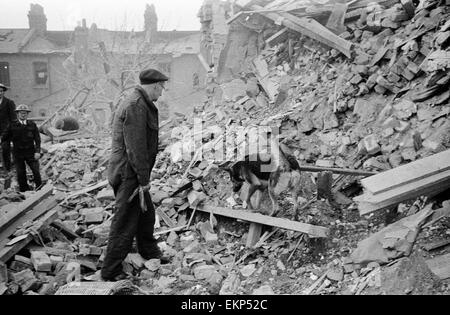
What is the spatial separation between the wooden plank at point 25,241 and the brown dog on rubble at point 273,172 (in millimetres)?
2588

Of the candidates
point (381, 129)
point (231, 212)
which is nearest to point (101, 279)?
point (231, 212)

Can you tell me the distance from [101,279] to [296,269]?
2.18 m

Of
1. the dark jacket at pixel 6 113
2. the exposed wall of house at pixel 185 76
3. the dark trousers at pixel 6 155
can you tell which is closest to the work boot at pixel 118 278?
the dark jacket at pixel 6 113

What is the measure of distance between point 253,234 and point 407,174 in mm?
2029

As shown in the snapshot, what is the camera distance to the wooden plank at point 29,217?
4785mm

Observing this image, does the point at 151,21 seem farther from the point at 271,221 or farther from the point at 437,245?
the point at 437,245

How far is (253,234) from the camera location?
498cm

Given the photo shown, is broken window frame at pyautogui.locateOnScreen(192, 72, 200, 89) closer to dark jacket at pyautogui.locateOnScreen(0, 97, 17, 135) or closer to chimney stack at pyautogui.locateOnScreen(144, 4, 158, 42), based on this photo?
chimney stack at pyautogui.locateOnScreen(144, 4, 158, 42)

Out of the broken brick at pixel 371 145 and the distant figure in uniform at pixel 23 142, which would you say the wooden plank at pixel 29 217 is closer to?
the distant figure in uniform at pixel 23 142

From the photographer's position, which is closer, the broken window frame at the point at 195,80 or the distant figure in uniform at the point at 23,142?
the distant figure in uniform at the point at 23,142

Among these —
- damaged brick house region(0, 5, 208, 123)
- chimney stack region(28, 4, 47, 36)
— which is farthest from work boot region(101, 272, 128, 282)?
chimney stack region(28, 4, 47, 36)

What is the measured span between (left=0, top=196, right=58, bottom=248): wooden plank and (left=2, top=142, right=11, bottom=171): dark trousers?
4.40 m

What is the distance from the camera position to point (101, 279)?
4211mm
